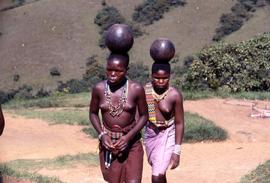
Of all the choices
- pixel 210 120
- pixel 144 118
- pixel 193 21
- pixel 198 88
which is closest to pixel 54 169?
pixel 144 118

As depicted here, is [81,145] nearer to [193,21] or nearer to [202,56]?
[202,56]

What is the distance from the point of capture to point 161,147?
466cm

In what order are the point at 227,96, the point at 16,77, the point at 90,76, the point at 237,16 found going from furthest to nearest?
the point at 237,16 → the point at 16,77 → the point at 90,76 → the point at 227,96

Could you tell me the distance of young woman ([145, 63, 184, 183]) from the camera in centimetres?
462

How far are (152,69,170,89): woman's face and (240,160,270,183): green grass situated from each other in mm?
2390

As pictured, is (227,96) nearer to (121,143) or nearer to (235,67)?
(235,67)

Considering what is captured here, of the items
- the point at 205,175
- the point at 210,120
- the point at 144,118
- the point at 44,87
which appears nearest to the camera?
the point at 144,118

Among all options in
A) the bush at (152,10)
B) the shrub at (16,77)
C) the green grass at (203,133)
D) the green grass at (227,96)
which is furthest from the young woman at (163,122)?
the bush at (152,10)

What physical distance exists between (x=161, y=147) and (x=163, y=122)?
0.20 meters

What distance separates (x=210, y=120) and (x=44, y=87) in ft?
61.3

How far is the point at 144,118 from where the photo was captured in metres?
4.25

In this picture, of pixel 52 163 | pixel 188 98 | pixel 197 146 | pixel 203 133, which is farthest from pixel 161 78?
pixel 188 98

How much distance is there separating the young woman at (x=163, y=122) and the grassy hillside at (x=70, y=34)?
24699 mm

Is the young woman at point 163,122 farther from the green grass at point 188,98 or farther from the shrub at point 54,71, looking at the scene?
the shrub at point 54,71
